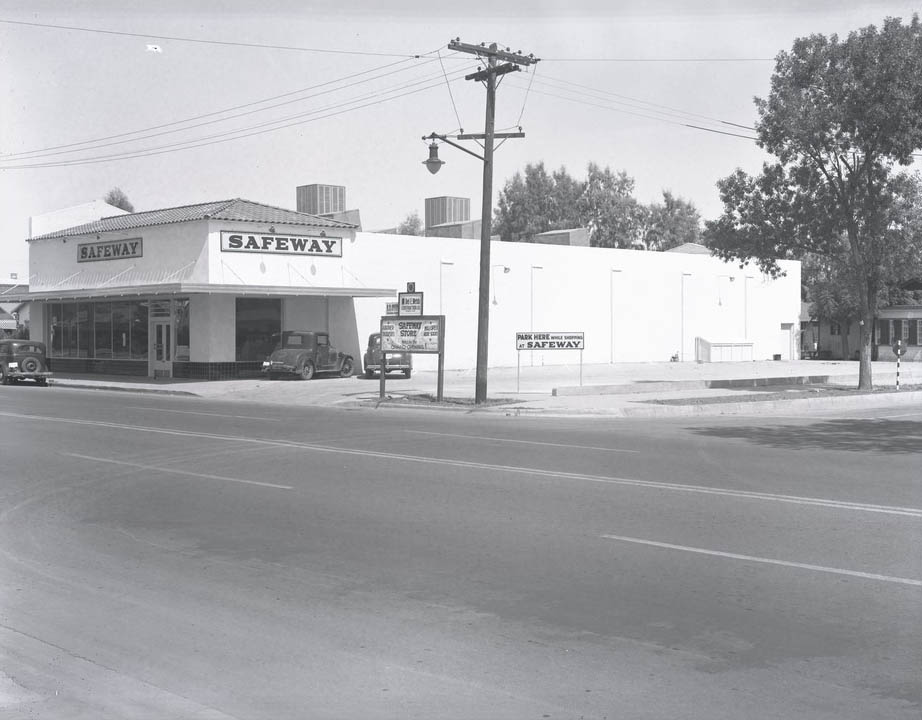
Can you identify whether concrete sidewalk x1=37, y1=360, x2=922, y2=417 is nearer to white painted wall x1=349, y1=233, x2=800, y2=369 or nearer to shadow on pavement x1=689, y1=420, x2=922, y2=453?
white painted wall x1=349, y1=233, x2=800, y2=369

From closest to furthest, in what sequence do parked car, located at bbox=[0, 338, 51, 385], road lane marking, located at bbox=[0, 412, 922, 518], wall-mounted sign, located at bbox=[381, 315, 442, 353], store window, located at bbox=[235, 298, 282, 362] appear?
1. road lane marking, located at bbox=[0, 412, 922, 518]
2. wall-mounted sign, located at bbox=[381, 315, 442, 353]
3. parked car, located at bbox=[0, 338, 51, 385]
4. store window, located at bbox=[235, 298, 282, 362]

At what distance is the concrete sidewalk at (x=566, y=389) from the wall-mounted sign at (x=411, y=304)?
2.43 meters

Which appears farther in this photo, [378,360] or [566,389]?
[378,360]

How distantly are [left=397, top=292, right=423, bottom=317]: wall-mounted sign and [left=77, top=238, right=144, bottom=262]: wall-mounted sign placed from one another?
593 inches

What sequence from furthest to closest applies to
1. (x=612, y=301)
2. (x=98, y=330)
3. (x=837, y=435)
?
(x=612, y=301) → (x=98, y=330) → (x=837, y=435)

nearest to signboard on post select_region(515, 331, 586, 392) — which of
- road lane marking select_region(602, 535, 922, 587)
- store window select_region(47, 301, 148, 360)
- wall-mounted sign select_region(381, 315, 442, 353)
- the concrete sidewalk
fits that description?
the concrete sidewalk

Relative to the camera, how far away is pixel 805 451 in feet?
50.7

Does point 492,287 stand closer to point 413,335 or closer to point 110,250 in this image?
point 110,250

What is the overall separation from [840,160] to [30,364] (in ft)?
92.5

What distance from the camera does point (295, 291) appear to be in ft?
119

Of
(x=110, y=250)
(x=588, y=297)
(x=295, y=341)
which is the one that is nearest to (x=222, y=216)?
(x=295, y=341)

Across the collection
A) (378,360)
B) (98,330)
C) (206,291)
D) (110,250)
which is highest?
(110,250)

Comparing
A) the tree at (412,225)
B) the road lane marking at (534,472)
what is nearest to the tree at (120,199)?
the tree at (412,225)

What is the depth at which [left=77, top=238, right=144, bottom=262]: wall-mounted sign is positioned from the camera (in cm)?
3891
